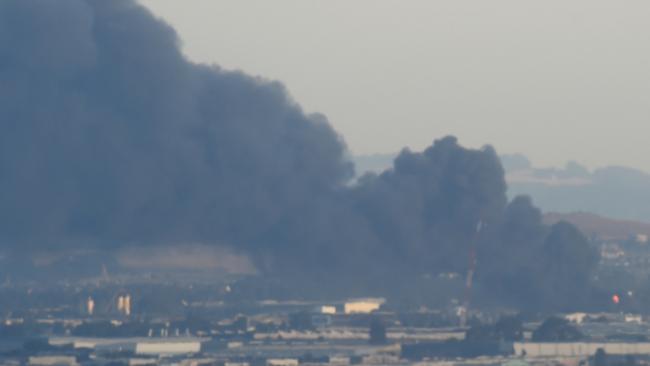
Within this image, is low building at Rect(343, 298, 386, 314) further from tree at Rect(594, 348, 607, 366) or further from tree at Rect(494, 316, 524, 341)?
tree at Rect(594, 348, 607, 366)

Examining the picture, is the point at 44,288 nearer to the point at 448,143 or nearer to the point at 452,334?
the point at 448,143

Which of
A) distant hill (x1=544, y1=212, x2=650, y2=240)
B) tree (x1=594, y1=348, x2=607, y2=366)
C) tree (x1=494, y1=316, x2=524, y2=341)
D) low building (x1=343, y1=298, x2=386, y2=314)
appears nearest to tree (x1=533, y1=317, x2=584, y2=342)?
tree (x1=494, y1=316, x2=524, y2=341)

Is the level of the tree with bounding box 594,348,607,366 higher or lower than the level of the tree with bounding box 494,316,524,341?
lower

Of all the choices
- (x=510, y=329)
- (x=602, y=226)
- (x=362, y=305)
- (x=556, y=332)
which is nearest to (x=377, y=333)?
(x=510, y=329)

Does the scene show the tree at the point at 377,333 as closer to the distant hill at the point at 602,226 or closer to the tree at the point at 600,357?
the tree at the point at 600,357

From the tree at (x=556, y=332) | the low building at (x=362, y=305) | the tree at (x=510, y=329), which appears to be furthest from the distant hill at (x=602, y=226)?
the tree at (x=556, y=332)

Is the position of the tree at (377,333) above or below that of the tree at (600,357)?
above

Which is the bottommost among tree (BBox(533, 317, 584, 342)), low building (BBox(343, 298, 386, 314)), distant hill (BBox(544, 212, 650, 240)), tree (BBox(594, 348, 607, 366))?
tree (BBox(594, 348, 607, 366))

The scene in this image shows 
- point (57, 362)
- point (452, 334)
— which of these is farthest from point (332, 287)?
point (57, 362)

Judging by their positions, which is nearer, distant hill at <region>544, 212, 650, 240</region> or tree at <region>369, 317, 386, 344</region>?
tree at <region>369, 317, 386, 344</region>

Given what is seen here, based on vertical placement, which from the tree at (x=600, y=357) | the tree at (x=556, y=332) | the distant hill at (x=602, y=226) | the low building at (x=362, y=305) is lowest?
the tree at (x=600, y=357)
